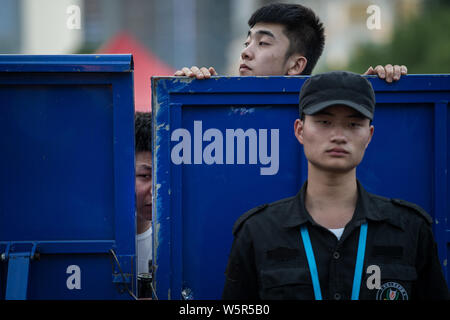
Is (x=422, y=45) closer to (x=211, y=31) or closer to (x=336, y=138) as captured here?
(x=336, y=138)

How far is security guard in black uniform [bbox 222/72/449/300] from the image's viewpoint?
8.45ft

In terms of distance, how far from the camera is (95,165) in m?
3.29

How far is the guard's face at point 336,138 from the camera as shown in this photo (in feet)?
8.44

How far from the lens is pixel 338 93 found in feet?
8.51

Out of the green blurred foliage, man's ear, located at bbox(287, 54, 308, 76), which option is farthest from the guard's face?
the green blurred foliage

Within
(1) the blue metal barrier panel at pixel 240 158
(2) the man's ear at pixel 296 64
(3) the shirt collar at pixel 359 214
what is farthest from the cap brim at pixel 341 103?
(2) the man's ear at pixel 296 64

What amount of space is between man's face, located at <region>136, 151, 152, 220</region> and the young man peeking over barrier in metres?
0.99

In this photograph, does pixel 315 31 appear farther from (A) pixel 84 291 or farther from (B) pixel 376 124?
(A) pixel 84 291

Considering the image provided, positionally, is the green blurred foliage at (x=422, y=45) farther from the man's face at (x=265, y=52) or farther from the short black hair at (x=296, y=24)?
the man's face at (x=265, y=52)

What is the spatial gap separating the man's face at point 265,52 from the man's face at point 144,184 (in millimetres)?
985

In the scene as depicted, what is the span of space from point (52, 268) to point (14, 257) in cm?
21

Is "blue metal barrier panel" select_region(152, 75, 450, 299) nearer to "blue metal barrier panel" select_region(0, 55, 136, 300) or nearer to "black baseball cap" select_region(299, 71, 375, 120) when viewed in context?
"blue metal barrier panel" select_region(0, 55, 136, 300)

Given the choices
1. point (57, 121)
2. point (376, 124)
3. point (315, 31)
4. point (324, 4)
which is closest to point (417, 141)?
point (376, 124)

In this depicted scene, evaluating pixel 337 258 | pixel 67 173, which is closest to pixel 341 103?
pixel 337 258
